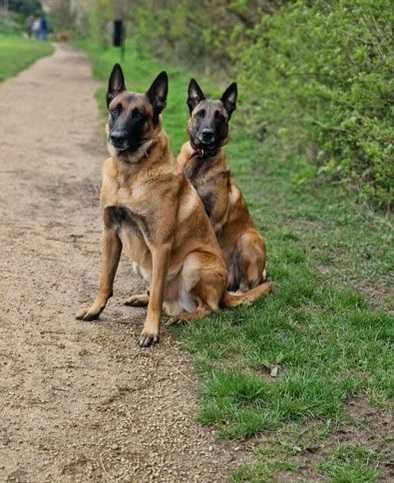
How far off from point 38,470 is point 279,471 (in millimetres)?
1174

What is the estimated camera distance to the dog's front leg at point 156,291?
5.21m

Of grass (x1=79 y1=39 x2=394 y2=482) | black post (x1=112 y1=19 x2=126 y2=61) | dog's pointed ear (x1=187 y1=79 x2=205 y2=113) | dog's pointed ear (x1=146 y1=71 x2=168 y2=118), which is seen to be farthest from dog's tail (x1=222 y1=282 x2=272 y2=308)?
black post (x1=112 y1=19 x2=126 y2=61)

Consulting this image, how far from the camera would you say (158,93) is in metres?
5.32

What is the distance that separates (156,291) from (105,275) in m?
0.48

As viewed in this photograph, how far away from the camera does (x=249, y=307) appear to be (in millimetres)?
5812

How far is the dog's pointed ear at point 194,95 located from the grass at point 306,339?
1654mm

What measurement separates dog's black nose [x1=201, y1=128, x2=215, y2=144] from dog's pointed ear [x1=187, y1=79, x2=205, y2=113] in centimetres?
46

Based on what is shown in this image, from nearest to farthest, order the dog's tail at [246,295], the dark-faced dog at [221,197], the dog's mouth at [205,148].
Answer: the dog's tail at [246,295] → the dark-faced dog at [221,197] → the dog's mouth at [205,148]

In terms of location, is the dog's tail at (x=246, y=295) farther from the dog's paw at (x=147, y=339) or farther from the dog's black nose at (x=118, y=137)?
the dog's black nose at (x=118, y=137)

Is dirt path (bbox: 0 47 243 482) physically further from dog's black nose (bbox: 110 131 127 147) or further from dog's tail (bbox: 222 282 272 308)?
dog's black nose (bbox: 110 131 127 147)

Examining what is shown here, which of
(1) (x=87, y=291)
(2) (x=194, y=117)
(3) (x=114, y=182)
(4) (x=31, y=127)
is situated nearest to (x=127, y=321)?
(1) (x=87, y=291)

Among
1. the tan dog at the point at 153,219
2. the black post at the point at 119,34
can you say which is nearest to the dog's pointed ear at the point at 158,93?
the tan dog at the point at 153,219

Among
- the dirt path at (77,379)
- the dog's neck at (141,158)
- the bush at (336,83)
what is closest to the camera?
the dirt path at (77,379)

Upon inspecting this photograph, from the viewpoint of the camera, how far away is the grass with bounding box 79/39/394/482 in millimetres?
4211
